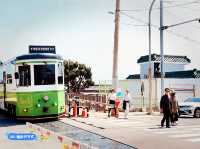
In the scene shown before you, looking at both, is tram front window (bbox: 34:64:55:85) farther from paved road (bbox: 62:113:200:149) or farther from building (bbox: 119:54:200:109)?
building (bbox: 119:54:200:109)

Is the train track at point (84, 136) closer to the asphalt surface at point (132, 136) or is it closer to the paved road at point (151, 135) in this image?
the asphalt surface at point (132, 136)

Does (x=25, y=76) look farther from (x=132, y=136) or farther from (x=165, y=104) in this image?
(x=132, y=136)

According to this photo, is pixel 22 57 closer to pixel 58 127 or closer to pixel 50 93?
pixel 50 93

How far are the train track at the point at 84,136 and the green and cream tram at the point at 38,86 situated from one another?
80cm

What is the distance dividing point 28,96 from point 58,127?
2.46 metres

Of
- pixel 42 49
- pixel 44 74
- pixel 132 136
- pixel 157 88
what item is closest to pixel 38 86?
pixel 44 74

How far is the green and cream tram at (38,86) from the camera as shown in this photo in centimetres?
2050

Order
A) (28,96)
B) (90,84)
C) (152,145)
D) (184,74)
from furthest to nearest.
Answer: (90,84)
(184,74)
(28,96)
(152,145)

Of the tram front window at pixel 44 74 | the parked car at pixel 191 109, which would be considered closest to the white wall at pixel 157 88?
the parked car at pixel 191 109

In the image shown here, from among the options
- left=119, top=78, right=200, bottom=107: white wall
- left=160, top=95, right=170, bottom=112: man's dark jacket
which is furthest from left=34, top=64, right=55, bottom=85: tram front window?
left=119, top=78, right=200, bottom=107: white wall

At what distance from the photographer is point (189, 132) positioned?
17.3 meters

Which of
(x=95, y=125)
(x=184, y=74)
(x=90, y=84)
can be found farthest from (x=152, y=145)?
(x=90, y=84)

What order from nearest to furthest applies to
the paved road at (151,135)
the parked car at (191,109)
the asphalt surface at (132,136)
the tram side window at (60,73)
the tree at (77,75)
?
the asphalt surface at (132,136)
the paved road at (151,135)
the tram side window at (60,73)
the parked car at (191,109)
the tree at (77,75)

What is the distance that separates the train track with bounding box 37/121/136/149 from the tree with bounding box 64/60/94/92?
49370 millimetres
